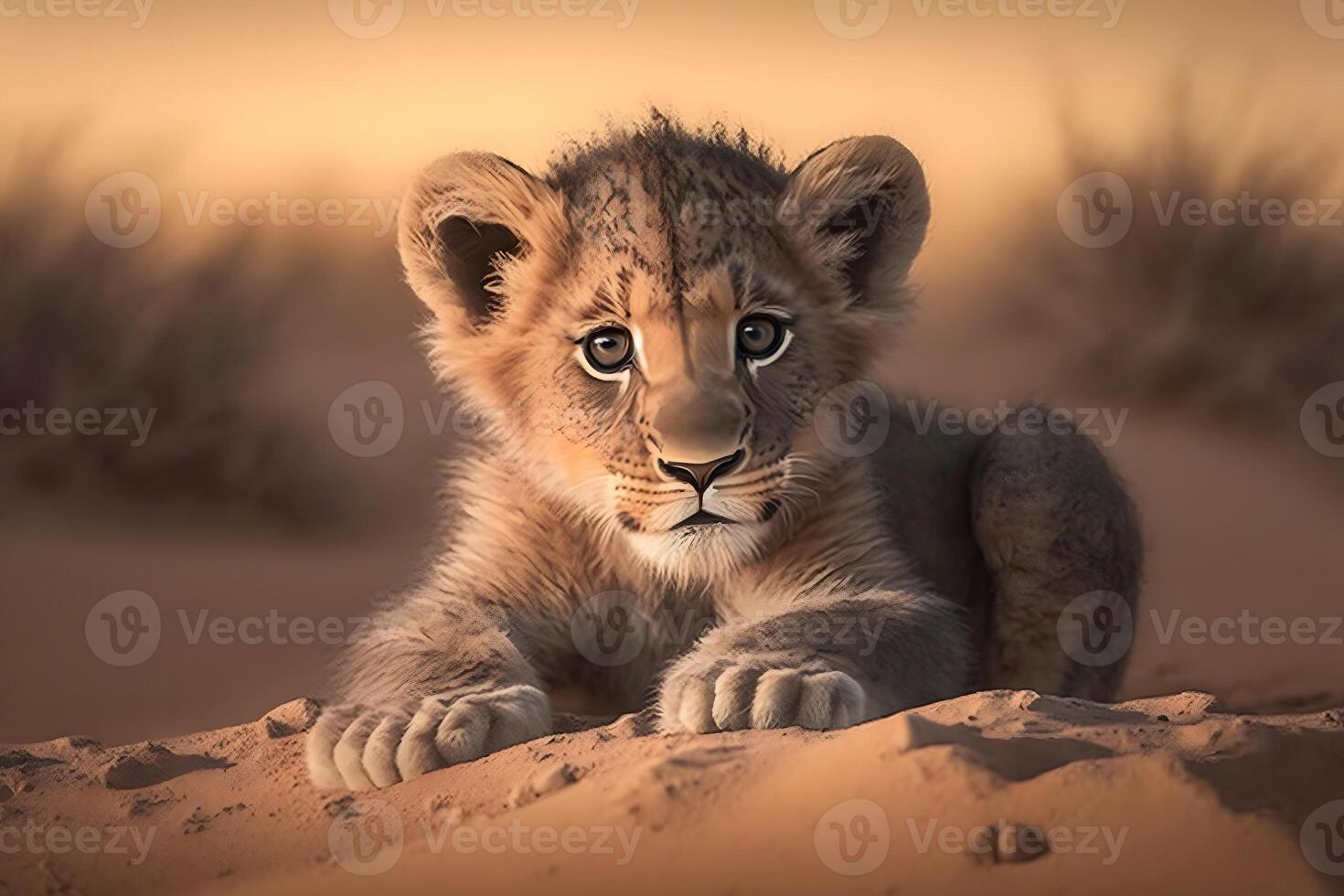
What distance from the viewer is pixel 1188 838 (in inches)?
107

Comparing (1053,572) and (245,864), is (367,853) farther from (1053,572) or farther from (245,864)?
(1053,572)

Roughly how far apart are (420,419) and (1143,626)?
5127 mm
